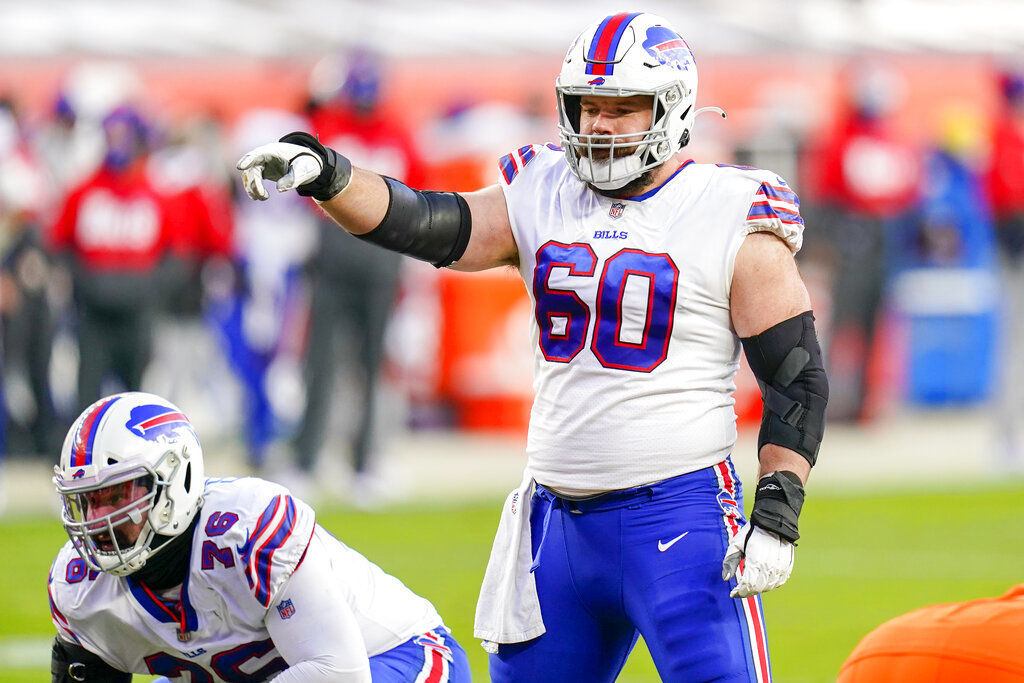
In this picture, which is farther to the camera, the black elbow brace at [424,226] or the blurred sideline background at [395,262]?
the blurred sideline background at [395,262]

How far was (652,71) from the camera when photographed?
352 centimetres

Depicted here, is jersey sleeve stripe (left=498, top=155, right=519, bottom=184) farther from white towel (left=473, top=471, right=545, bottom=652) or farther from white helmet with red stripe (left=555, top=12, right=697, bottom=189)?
white towel (left=473, top=471, right=545, bottom=652)

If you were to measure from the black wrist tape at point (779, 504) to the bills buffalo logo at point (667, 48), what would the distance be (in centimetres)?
89

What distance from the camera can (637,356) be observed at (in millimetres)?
3467

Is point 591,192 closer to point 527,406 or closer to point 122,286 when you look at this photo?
point 122,286

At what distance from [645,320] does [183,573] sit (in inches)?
43.5

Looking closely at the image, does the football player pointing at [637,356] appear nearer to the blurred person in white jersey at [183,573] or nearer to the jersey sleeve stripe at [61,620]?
the blurred person in white jersey at [183,573]

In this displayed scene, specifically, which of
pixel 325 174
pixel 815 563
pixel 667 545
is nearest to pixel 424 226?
pixel 325 174

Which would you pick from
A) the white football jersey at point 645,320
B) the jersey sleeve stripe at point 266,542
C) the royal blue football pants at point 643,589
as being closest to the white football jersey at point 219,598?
the jersey sleeve stripe at point 266,542

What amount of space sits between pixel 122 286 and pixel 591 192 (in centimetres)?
547

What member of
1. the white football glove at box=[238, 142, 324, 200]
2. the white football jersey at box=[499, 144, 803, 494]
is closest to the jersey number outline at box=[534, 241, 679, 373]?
the white football jersey at box=[499, 144, 803, 494]

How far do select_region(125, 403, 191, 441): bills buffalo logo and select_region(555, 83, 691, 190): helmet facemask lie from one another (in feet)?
3.30

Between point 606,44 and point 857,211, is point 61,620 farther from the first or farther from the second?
point 857,211

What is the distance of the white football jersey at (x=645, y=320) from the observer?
3.45 meters
